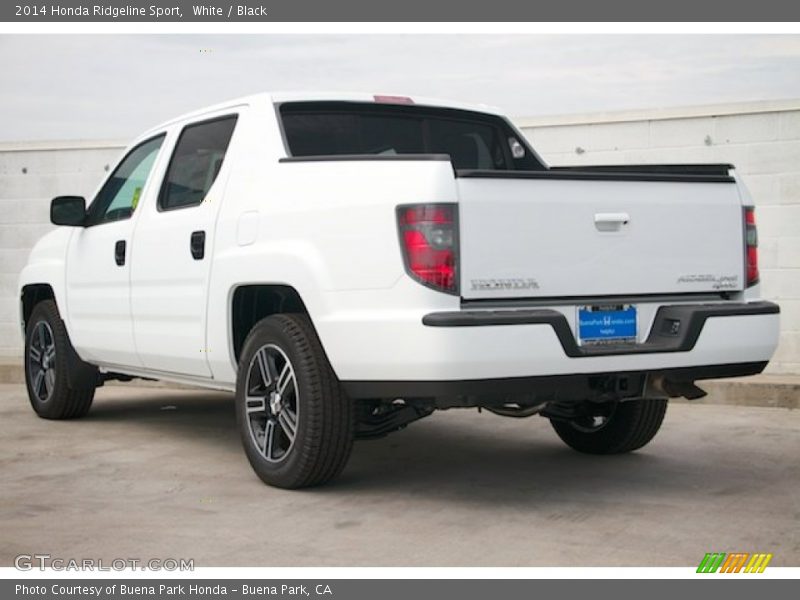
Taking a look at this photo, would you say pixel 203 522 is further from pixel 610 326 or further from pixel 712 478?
pixel 712 478

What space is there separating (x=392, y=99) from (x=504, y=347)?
2.12m

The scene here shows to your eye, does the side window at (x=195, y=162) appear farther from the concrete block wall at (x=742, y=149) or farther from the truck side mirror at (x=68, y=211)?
the concrete block wall at (x=742, y=149)

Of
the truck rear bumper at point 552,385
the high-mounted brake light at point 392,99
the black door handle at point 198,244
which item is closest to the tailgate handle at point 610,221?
the truck rear bumper at point 552,385

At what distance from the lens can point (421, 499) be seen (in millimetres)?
5527

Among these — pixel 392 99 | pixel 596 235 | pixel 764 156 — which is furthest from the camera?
pixel 764 156

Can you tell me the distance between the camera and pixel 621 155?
10547 mm

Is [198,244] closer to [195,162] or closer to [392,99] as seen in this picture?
[195,162]

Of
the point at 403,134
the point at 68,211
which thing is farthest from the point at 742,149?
the point at 68,211

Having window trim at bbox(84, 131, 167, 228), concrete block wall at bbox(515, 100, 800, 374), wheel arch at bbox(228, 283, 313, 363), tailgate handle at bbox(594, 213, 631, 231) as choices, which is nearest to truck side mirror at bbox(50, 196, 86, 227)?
window trim at bbox(84, 131, 167, 228)

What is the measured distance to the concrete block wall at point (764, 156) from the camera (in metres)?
9.98

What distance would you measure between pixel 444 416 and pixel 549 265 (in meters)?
3.66

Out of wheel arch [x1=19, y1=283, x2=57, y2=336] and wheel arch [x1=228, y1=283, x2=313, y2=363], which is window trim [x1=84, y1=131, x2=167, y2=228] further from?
wheel arch [x1=228, y1=283, x2=313, y2=363]

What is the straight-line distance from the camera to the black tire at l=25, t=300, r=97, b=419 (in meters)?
8.11

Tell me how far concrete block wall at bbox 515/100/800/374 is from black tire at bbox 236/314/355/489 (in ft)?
18.5
